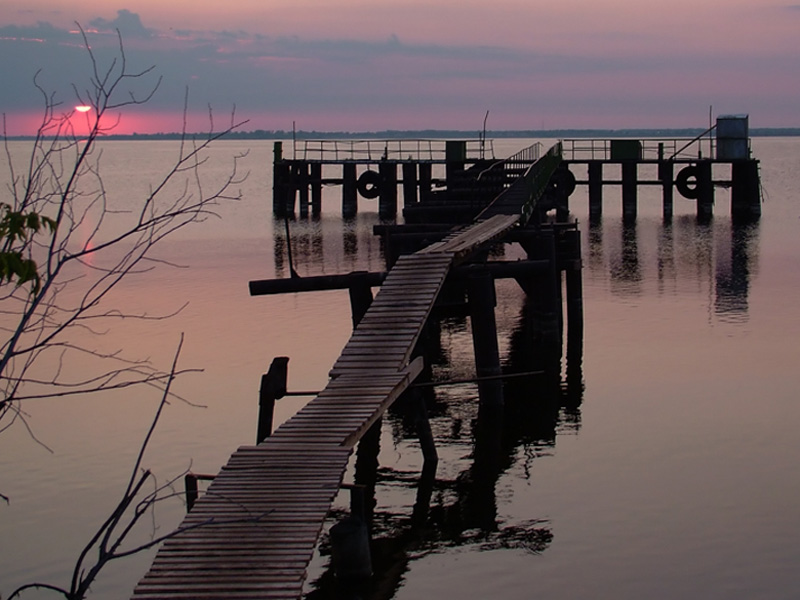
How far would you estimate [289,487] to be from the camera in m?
11.3

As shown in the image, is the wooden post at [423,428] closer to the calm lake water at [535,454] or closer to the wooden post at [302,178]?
the calm lake water at [535,454]

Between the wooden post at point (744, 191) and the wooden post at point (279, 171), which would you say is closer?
the wooden post at point (744, 191)

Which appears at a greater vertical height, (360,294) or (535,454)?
(360,294)

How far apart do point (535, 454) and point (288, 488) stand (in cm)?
739

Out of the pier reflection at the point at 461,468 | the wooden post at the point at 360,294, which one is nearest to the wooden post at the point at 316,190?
the pier reflection at the point at 461,468

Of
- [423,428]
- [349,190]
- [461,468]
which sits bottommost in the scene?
[461,468]

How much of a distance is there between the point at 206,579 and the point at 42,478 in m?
8.20

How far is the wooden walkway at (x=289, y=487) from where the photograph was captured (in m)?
9.48

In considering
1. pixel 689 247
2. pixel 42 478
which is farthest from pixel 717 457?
pixel 689 247

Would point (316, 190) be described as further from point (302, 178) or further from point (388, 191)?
point (388, 191)

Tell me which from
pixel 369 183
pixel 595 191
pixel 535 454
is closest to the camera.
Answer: pixel 535 454

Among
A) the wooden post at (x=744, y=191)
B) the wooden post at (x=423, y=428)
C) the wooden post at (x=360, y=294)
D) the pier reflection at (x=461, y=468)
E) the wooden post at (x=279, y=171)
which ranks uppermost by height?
the wooden post at (x=279, y=171)

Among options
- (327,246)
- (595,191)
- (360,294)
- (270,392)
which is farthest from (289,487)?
(595,191)

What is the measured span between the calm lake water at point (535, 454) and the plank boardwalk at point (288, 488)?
1.52 m
